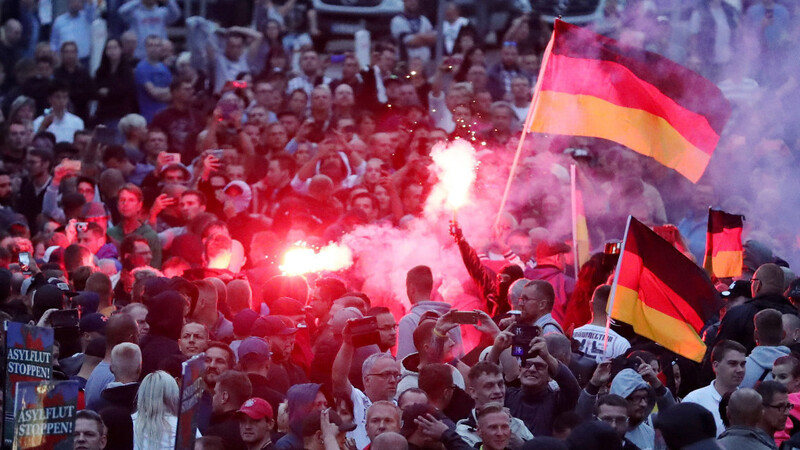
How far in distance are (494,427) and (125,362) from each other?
2205 mm

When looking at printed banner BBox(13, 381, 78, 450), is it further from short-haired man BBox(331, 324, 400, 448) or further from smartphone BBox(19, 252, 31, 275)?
smartphone BBox(19, 252, 31, 275)

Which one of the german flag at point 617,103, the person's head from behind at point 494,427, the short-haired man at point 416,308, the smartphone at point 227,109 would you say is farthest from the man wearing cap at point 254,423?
the smartphone at point 227,109

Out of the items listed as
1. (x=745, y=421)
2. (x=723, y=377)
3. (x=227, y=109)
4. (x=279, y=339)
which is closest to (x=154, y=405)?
(x=279, y=339)

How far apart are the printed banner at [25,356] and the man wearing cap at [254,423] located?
1.11 meters

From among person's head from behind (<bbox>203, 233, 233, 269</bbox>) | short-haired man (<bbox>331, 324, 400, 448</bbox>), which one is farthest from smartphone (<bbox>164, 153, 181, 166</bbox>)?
short-haired man (<bbox>331, 324, 400, 448</bbox>)

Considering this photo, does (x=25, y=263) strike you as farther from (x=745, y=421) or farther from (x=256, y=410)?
(x=745, y=421)

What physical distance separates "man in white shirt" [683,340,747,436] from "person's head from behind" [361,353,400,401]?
1864 mm

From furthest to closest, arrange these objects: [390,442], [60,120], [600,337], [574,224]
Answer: [60,120] → [574,224] → [600,337] → [390,442]

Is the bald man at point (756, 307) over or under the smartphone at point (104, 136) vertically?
over

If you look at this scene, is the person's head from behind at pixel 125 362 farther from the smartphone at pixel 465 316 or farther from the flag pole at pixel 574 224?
the flag pole at pixel 574 224

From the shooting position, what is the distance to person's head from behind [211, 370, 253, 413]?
7.70m

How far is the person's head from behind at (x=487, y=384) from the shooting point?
7562 mm

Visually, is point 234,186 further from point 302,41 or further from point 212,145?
point 302,41

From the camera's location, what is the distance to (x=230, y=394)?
7707 mm
